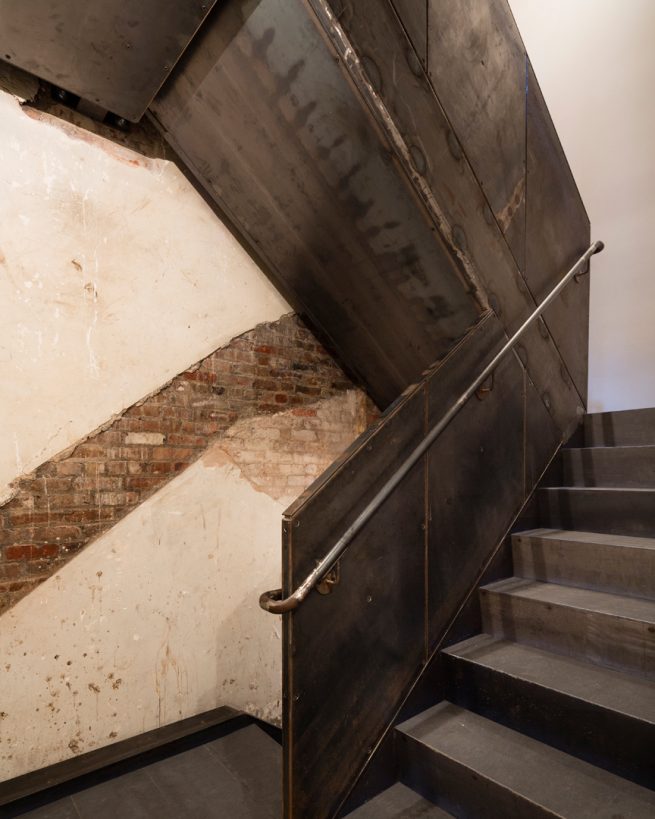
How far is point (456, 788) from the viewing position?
152cm

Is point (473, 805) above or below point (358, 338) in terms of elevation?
below

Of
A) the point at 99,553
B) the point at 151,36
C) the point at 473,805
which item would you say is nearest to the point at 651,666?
the point at 473,805

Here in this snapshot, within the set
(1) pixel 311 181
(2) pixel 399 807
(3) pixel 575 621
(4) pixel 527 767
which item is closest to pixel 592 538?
(3) pixel 575 621

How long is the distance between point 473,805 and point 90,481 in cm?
182

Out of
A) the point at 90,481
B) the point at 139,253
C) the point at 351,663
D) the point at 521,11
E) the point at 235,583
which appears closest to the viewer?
Result: the point at 351,663

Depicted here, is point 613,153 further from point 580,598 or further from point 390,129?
point 580,598

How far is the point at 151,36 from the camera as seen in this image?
1979 mm

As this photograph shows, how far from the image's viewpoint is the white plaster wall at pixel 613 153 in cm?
342

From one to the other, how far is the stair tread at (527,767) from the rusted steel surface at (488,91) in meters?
2.03

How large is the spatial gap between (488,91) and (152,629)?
2.90 m

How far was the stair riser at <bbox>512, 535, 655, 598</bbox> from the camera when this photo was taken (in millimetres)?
1873

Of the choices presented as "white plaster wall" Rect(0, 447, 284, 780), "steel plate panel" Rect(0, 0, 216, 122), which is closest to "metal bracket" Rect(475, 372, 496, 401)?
"white plaster wall" Rect(0, 447, 284, 780)

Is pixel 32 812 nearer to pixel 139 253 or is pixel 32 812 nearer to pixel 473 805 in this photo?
pixel 473 805

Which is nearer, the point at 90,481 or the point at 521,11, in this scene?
the point at 90,481
